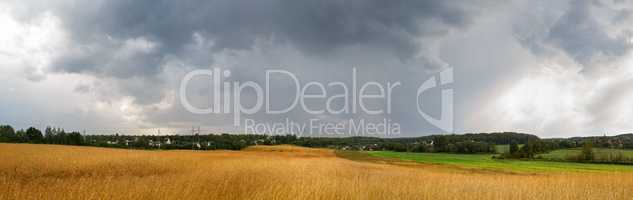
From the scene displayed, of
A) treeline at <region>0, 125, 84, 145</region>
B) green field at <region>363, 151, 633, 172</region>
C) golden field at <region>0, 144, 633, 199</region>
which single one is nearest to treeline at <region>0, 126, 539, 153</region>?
treeline at <region>0, 125, 84, 145</region>

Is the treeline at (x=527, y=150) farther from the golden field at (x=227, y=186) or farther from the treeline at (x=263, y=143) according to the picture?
the golden field at (x=227, y=186)

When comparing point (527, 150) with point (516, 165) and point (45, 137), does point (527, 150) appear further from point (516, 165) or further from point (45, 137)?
point (45, 137)

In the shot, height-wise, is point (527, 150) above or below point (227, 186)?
below

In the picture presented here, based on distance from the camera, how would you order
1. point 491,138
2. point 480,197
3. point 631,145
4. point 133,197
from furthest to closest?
1. point 491,138
2. point 631,145
3. point 480,197
4. point 133,197

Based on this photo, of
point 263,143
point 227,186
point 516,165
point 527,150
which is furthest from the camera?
point 263,143

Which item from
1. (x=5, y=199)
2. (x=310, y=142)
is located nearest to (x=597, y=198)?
(x=5, y=199)

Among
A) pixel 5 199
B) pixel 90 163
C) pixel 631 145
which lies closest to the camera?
pixel 5 199

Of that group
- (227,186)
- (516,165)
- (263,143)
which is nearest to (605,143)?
(516,165)

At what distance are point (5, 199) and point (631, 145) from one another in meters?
130

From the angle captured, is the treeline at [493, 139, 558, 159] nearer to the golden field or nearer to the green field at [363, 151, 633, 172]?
the green field at [363, 151, 633, 172]

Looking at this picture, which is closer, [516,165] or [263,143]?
[516,165]

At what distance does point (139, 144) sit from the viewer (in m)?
122

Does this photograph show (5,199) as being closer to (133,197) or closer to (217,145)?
(133,197)

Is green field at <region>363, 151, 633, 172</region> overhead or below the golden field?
below
